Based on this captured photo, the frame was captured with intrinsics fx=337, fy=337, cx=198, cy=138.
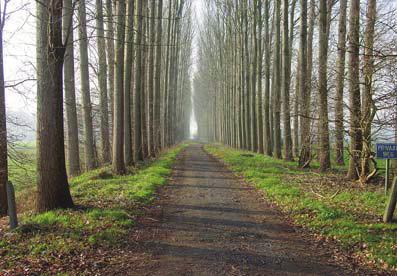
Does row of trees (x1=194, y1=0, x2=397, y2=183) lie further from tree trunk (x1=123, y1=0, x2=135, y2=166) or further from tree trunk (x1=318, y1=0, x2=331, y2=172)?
tree trunk (x1=123, y1=0, x2=135, y2=166)

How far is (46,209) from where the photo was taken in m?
7.34

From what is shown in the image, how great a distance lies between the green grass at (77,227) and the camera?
221 inches

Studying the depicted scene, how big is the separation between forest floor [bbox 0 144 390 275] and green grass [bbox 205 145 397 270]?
0.03 metres

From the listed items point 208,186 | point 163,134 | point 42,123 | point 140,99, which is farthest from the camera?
point 163,134

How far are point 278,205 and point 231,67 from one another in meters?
27.9

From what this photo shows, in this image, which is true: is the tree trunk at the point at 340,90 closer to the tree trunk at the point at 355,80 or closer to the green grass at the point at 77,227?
the tree trunk at the point at 355,80

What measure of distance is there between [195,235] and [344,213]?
11.5 ft

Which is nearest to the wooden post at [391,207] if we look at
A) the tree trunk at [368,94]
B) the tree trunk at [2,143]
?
the tree trunk at [368,94]

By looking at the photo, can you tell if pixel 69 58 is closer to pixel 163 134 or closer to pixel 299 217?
pixel 299 217

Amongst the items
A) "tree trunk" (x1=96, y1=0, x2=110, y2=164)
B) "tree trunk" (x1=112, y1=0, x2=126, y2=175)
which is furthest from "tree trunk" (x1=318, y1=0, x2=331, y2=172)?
"tree trunk" (x1=96, y1=0, x2=110, y2=164)

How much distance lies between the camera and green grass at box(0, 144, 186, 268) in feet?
18.4

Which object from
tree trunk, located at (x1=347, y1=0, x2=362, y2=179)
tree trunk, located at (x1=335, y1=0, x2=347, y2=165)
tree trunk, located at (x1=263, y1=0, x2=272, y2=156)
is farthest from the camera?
tree trunk, located at (x1=263, y1=0, x2=272, y2=156)

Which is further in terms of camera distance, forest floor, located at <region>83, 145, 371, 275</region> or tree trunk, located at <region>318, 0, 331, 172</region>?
tree trunk, located at <region>318, 0, 331, 172</region>

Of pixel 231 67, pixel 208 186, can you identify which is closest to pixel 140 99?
pixel 208 186
